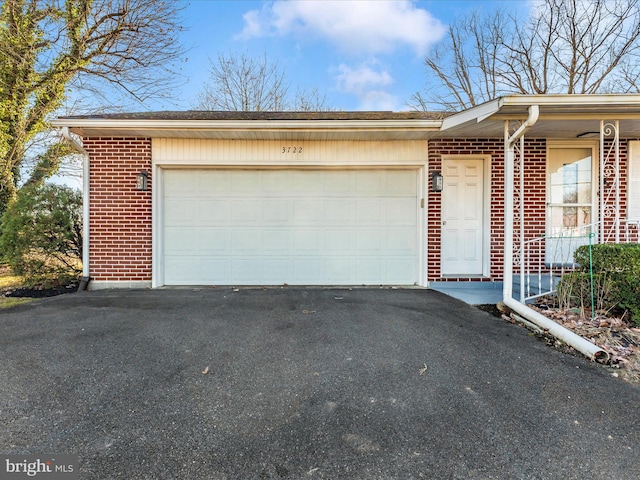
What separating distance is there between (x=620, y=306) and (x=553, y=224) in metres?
2.51

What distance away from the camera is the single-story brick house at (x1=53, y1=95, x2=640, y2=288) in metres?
5.70

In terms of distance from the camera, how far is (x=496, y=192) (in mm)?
5781

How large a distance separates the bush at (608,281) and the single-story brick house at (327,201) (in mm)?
1474

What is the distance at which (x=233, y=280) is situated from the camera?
Answer: 19.7 feet

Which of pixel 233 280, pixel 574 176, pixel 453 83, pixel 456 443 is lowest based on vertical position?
pixel 456 443

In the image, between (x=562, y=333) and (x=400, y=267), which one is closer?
(x=562, y=333)

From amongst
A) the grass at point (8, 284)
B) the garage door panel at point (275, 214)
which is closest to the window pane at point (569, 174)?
the garage door panel at point (275, 214)

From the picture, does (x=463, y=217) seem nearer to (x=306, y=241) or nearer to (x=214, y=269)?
(x=306, y=241)

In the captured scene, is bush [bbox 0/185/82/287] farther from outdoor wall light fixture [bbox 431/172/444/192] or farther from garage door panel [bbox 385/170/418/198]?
outdoor wall light fixture [bbox 431/172/444/192]

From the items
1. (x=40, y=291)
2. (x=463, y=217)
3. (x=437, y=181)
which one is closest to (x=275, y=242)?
(x=437, y=181)

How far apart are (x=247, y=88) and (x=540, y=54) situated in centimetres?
1164

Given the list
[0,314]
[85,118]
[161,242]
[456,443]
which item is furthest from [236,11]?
[456,443]

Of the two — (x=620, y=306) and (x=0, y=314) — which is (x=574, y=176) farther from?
(x=0, y=314)

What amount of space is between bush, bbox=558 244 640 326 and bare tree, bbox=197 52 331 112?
12.7 m
